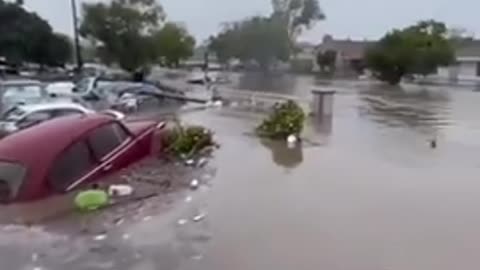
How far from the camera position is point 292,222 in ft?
33.9

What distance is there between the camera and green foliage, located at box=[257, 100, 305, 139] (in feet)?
68.1

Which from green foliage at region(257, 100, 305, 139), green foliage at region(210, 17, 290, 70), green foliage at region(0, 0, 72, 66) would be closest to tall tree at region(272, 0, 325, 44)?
green foliage at region(210, 17, 290, 70)

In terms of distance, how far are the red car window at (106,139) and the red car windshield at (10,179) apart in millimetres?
1177

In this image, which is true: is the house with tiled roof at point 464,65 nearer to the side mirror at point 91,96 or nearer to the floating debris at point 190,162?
the side mirror at point 91,96

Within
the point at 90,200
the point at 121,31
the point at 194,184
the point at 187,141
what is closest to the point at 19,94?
the point at 187,141

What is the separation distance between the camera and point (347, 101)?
136 ft

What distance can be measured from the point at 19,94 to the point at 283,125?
1121 cm

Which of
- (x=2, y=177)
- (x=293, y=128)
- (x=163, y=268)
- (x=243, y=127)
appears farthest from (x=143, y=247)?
(x=243, y=127)

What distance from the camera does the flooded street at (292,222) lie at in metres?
8.41

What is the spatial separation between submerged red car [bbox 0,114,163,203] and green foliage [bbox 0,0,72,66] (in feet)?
176

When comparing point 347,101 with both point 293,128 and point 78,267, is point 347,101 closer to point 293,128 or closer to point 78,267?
point 293,128

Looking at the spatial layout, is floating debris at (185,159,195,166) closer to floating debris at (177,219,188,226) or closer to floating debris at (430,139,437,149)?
floating debris at (177,219,188,226)

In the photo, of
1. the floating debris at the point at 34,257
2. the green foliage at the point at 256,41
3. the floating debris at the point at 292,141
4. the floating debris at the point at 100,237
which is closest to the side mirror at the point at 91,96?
the floating debris at the point at 292,141

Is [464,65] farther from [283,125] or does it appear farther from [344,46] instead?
[283,125]
